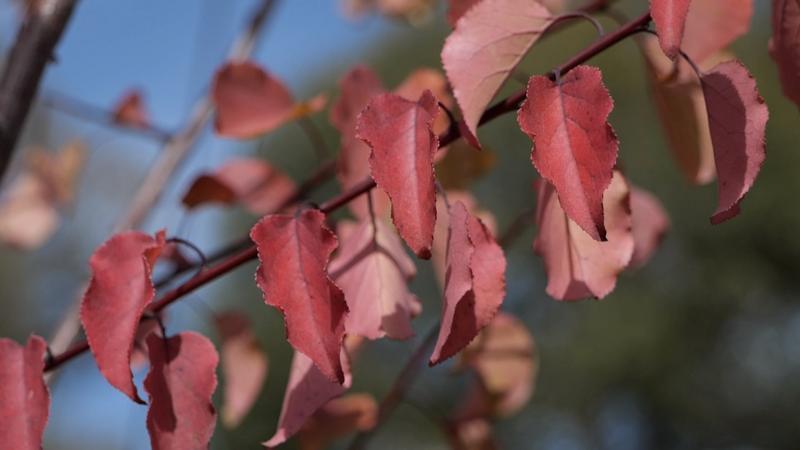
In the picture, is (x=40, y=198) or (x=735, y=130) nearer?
(x=735, y=130)

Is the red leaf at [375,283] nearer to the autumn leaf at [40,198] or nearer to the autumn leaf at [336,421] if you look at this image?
the autumn leaf at [336,421]

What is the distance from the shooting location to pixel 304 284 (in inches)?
13.1

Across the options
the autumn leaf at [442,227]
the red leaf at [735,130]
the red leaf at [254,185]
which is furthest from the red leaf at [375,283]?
the red leaf at [254,185]

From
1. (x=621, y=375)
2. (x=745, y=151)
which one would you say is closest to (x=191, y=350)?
(x=745, y=151)

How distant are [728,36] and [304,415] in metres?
0.25

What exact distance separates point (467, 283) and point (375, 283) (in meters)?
0.08

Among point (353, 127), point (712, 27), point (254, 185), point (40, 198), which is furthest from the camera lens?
point (40, 198)

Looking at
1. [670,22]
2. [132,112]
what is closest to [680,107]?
[670,22]

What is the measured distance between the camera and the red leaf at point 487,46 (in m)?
0.36

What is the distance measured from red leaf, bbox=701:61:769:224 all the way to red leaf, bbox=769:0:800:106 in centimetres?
3

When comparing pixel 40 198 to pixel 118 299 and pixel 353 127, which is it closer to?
pixel 353 127

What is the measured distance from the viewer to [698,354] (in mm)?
9578

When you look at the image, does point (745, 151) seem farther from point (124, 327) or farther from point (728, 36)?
point (124, 327)

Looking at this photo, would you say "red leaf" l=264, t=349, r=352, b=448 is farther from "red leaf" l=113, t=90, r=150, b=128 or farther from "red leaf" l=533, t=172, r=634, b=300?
"red leaf" l=113, t=90, r=150, b=128
